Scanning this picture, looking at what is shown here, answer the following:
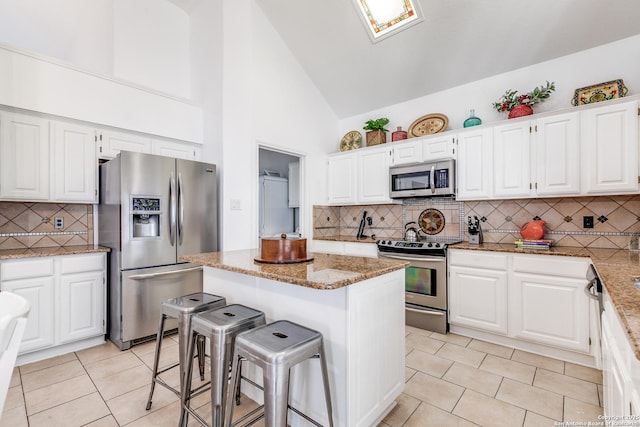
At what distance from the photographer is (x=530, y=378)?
2.21 metres

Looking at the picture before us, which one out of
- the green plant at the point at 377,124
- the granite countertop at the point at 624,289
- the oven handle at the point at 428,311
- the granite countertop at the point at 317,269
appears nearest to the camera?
the granite countertop at the point at 624,289

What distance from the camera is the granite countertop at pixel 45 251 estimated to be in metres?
2.35

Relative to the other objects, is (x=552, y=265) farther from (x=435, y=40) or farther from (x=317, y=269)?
(x=435, y=40)

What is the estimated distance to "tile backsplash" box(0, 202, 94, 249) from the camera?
2.69 metres

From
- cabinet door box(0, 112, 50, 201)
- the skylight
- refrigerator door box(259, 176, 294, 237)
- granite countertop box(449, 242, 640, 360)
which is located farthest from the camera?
refrigerator door box(259, 176, 294, 237)

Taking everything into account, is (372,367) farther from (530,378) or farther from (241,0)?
(241,0)

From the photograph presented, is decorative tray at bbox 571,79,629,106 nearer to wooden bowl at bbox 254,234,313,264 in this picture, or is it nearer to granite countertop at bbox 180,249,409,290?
granite countertop at bbox 180,249,409,290

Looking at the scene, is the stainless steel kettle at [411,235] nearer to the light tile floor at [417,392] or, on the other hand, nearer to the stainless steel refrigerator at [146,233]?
the light tile floor at [417,392]

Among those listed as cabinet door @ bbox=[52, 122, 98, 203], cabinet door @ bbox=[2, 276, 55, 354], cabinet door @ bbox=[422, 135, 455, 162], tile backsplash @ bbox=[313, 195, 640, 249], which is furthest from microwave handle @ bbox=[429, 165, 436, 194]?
cabinet door @ bbox=[2, 276, 55, 354]

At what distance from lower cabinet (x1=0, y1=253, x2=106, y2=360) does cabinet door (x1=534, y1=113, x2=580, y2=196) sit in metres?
4.20

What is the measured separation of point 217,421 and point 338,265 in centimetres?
95

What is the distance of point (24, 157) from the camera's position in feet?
8.40

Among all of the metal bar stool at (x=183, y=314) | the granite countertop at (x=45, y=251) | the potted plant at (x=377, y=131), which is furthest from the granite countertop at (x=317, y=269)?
the potted plant at (x=377, y=131)

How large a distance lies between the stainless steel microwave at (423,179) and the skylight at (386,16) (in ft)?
5.01
